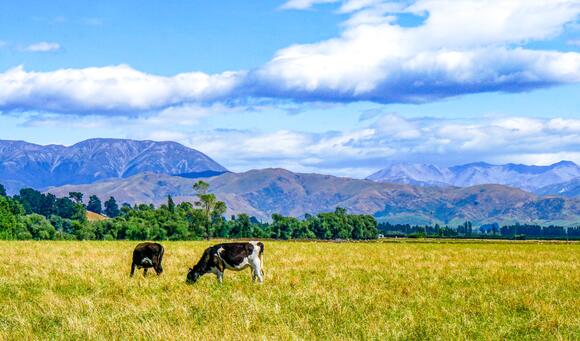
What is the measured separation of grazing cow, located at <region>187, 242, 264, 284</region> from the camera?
24281mm

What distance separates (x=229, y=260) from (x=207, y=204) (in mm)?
120855

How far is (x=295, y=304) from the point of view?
1805 cm

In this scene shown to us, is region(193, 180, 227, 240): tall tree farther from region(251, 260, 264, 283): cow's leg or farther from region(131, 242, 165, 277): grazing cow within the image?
region(251, 260, 264, 283): cow's leg

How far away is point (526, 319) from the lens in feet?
53.3

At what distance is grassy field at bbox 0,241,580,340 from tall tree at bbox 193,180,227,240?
112 metres

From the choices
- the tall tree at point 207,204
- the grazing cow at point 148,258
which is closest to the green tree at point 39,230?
the tall tree at point 207,204

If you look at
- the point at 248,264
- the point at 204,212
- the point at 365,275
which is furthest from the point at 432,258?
the point at 204,212

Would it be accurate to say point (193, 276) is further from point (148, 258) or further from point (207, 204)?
point (207, 204)

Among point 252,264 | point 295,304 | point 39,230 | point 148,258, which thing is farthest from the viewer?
point 39,230

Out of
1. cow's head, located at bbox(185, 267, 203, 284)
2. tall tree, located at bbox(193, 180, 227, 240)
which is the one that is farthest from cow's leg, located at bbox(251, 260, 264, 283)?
tall tree, located at bbox(193, 180, 227, 240)

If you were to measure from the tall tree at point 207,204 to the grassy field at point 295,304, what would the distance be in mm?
112223

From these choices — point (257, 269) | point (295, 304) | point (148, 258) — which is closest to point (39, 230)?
point (148, 258)

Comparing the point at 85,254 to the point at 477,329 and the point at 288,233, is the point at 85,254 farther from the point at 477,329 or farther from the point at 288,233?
the point at 288,233

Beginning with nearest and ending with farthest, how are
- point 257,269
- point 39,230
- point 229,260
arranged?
point 257,269, point 229,260, point 39,230
